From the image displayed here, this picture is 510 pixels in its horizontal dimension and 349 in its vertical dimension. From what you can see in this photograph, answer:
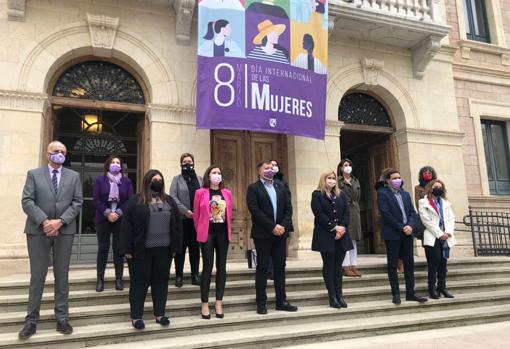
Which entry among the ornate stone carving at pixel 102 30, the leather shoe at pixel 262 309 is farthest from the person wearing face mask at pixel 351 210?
the ornate stone carving at pixel 102 30

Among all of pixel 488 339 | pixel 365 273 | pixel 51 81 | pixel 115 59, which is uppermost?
pixel 115 59

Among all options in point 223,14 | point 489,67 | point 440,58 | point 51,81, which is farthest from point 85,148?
point 489,67

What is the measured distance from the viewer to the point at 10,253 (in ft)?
24.7

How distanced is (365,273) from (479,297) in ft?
5.89

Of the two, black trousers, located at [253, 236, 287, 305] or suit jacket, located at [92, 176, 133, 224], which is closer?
black trousers, located at [253, 236, 287, 305]

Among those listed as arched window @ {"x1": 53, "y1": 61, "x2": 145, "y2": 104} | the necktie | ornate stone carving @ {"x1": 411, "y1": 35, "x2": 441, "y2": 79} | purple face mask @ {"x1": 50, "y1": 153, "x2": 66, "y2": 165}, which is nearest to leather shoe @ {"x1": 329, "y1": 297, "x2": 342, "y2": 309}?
the necktie

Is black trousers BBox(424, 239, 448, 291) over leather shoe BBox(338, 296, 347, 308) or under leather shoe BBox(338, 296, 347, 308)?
over

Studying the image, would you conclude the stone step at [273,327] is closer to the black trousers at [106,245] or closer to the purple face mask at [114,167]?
the black trousers at [106,245]

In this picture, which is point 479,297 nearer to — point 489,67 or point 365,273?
point 365,273

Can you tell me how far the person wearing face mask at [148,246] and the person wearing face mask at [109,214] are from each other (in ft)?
2.56

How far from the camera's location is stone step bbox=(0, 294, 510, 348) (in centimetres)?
466

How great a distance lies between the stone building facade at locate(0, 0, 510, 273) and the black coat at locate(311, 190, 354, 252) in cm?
339

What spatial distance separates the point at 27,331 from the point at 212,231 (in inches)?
89.6

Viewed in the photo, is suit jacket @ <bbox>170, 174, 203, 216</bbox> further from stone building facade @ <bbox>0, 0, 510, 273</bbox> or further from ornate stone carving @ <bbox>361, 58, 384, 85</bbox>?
ornate stone carving @ <bbox>361, 58, 384, 85</bbox>
